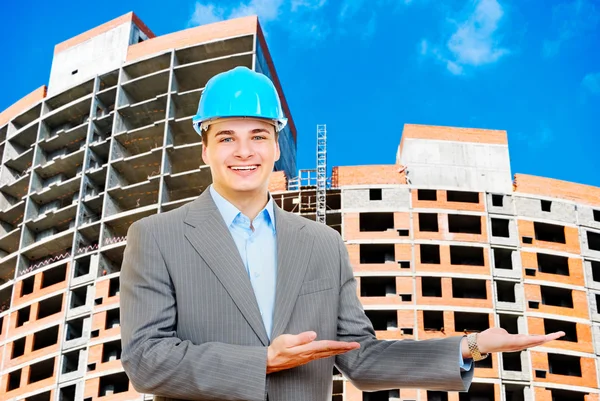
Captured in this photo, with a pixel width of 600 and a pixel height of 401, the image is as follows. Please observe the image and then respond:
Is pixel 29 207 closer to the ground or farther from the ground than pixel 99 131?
closer to the ground

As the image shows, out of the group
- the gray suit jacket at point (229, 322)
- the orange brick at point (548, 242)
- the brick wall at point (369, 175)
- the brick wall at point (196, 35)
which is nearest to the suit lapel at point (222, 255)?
the gray suit jacket at point (229, 322)

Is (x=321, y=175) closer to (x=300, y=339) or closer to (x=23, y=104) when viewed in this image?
(x=23, y=104)

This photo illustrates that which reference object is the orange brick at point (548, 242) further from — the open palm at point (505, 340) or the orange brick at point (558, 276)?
the open palm at point (505, 340)

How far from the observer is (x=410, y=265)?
54406 mm

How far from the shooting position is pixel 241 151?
3.24 meters

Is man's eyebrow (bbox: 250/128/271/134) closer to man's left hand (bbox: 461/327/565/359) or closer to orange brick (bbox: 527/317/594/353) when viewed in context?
man's left hand (bbox: 461/327/565/359)

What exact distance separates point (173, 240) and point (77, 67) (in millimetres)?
68747

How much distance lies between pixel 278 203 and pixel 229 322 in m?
54.8

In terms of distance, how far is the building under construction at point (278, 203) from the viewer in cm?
5328

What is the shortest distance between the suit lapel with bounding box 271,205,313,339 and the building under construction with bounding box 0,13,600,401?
157ft

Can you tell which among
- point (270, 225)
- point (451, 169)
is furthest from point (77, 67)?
point (270, 225)

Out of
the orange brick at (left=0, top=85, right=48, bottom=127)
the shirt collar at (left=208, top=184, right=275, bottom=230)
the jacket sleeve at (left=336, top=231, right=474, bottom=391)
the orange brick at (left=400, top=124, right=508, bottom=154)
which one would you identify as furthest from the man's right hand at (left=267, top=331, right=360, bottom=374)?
the orange brick at (left=0, top=85, right=48, bottom=127)

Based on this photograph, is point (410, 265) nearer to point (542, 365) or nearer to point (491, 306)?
point (491, 306)

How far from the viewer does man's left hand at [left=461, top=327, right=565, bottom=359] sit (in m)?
2.96
